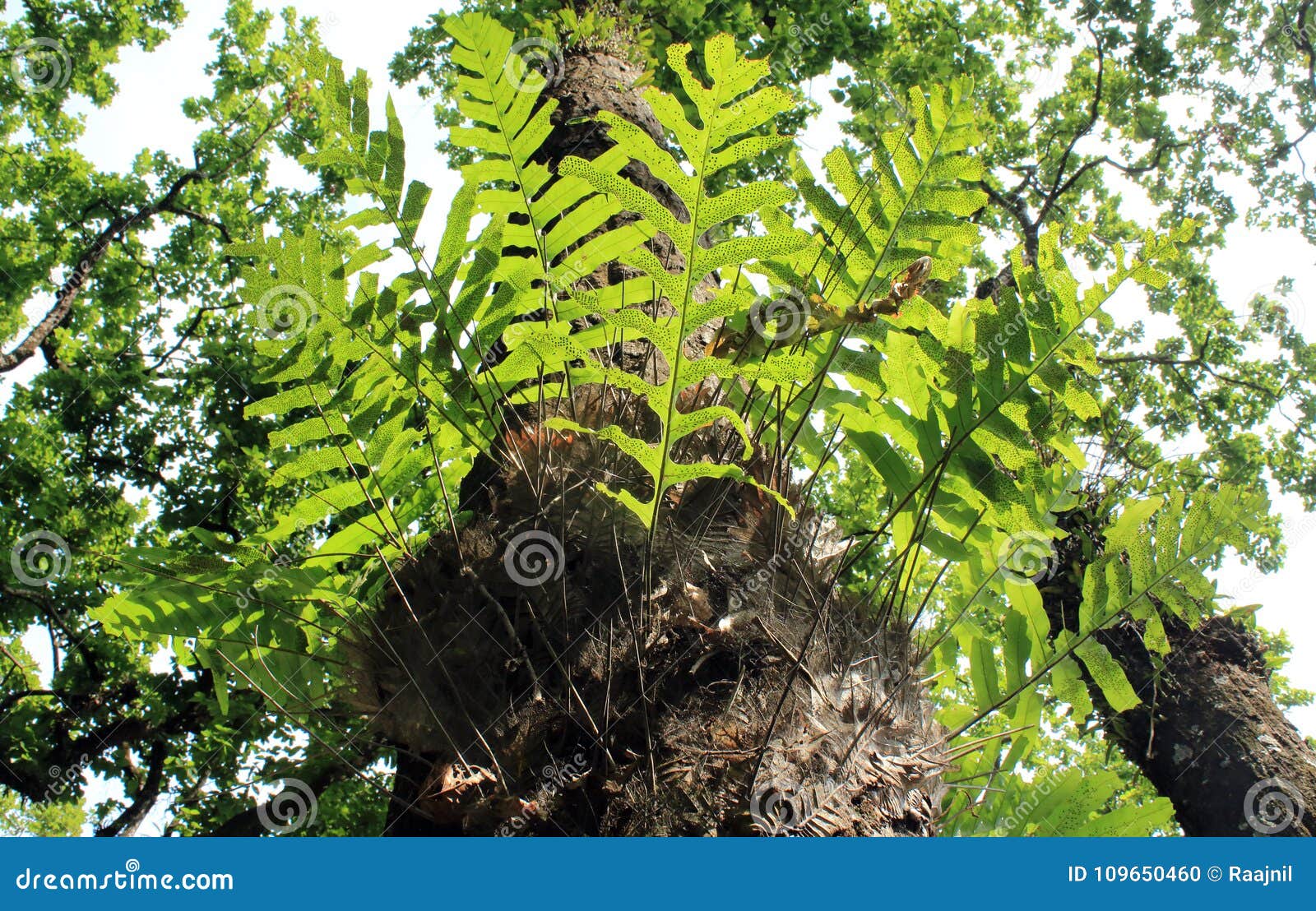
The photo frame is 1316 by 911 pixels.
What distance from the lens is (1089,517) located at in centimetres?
337

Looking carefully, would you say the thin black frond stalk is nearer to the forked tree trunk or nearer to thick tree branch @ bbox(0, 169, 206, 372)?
the forked tree trunk

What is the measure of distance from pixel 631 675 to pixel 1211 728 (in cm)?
288

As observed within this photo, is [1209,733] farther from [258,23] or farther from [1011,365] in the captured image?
A: [258,23]

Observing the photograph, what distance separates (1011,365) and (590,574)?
0.77 m

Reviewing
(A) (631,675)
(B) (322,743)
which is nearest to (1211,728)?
(A) (631,675)

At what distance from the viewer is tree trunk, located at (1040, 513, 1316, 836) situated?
2967 mm

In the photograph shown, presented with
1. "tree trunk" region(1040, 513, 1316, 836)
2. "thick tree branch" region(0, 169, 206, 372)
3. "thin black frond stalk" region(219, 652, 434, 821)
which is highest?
"thick tree branch" region(0, 169, 206, 372)

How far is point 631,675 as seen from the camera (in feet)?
4.05

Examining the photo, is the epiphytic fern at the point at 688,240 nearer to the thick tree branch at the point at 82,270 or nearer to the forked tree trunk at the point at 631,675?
the forked tree trunk at the point at 631,675

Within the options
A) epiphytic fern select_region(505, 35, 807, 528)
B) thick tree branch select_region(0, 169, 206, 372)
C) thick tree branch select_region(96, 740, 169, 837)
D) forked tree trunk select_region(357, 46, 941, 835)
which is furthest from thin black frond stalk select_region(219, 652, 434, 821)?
→ thick tree branch select_region(0, 169, 206, 372)

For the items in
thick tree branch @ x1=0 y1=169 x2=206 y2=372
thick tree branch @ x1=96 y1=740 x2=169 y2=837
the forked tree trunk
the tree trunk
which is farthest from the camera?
thick tree branch @ x1=0 y1=169 x2=206 y2=372

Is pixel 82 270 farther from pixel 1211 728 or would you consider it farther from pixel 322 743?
pixel 1211 728

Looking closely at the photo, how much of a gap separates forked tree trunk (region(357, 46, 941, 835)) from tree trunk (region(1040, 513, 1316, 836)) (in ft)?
6.29

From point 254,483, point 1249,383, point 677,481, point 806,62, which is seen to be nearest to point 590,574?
point 677,481
